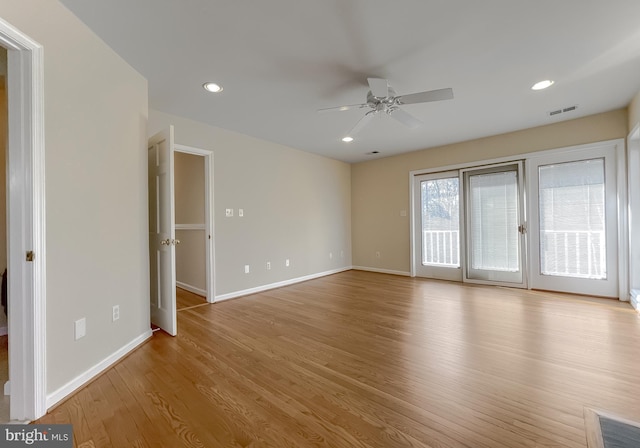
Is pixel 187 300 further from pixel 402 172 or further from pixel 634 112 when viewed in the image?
pixel 634 112

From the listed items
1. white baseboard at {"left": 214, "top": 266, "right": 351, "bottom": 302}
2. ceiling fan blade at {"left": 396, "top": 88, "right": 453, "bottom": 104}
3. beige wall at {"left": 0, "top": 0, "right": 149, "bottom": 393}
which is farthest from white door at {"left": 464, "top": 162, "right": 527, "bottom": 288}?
beige wall at {"left": 0, "top": 0, "right": 149, "bottom": 393}

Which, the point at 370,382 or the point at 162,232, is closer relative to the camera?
the point at 370,382

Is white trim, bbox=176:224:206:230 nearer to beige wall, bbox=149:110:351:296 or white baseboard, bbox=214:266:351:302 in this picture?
beige wall, bbox=149:110:351:296

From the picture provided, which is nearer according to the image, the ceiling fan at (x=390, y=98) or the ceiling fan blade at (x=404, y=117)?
the ceiling fan at (x=390, y=98)

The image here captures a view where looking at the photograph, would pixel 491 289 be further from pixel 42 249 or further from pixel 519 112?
pixel 42 249

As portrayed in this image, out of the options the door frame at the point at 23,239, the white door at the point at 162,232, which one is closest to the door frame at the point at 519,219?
the white door at the point at 162,232

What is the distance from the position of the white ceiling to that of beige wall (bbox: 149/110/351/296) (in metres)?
0.69

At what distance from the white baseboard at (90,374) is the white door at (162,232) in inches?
12.9

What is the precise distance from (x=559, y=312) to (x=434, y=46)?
128 inches

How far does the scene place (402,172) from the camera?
562cm

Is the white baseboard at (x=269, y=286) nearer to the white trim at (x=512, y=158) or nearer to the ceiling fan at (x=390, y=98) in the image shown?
the white trim at (x=512, y=158)

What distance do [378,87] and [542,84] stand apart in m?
1.87

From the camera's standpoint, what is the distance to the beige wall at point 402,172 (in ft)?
12.4

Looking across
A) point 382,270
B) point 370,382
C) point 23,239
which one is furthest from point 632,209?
point 23,239
